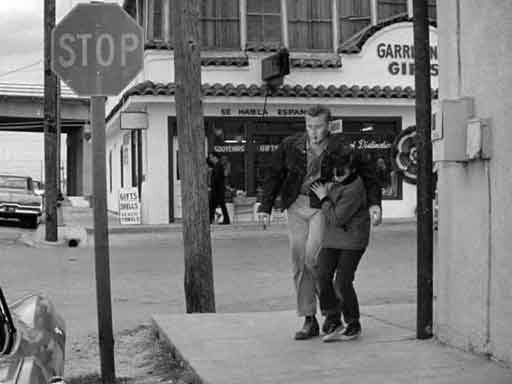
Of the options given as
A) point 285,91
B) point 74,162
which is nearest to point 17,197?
point 285,91

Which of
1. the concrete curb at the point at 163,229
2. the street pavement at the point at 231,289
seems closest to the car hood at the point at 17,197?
the street pavement at the point at 231,289

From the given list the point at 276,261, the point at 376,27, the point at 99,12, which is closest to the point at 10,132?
the point at 376,27

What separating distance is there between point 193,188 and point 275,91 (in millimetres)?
13633

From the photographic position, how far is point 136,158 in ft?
80.6

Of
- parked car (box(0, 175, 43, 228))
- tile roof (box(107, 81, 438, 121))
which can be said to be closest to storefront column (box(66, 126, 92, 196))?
parked car (box(0, 175, 43, 228))

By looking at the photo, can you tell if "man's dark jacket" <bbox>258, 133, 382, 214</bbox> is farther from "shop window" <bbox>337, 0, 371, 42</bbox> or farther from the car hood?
the car hood

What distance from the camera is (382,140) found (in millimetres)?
23109

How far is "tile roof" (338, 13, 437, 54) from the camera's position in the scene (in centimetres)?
2253

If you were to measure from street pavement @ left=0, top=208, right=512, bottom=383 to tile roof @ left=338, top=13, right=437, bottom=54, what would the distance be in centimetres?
473

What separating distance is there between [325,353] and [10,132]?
63001mm

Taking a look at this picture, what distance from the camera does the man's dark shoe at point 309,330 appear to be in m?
6.80

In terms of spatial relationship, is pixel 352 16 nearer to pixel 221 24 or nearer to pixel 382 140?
pixel 382 140

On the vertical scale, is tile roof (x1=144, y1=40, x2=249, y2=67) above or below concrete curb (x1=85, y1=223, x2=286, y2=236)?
above

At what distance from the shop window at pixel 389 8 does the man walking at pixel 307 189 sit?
57.5ft
